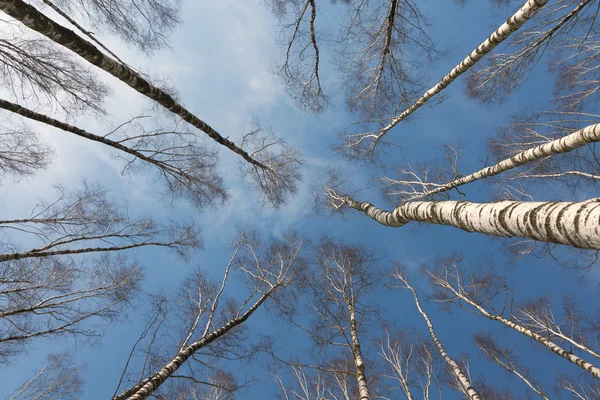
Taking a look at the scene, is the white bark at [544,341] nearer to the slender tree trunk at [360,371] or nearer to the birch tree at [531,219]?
the slender tree trunk at [360,371]

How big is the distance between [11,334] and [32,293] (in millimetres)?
888

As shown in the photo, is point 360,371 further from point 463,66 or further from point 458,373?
point 463,66

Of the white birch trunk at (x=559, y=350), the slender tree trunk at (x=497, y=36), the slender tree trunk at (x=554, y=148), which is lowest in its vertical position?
the white birch trunk at (x=559, y=350)

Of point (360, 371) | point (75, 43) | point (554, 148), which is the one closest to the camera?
point (75, 43)

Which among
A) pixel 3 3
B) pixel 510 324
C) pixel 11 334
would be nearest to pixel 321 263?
pixel 510 324

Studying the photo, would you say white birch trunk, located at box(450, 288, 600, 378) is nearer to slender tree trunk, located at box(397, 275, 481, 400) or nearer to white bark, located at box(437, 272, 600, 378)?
white bark, located at box(437, 272, 600, 378)

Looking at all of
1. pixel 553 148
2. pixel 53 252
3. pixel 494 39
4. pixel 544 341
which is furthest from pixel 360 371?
pixel 494 39

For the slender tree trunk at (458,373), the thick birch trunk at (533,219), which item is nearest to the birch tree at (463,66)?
the thick birch trunk at (533,219)

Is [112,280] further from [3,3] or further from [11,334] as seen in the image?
[3,3]

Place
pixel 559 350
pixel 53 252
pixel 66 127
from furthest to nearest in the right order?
pixel 559 350
pixel 53 252
pixel 66 127

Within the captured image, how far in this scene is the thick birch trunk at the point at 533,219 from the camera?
5.22ft

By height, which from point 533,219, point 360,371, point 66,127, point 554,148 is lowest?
point 360,371

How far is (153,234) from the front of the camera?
23.6ft

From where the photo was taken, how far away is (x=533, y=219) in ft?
6.14
